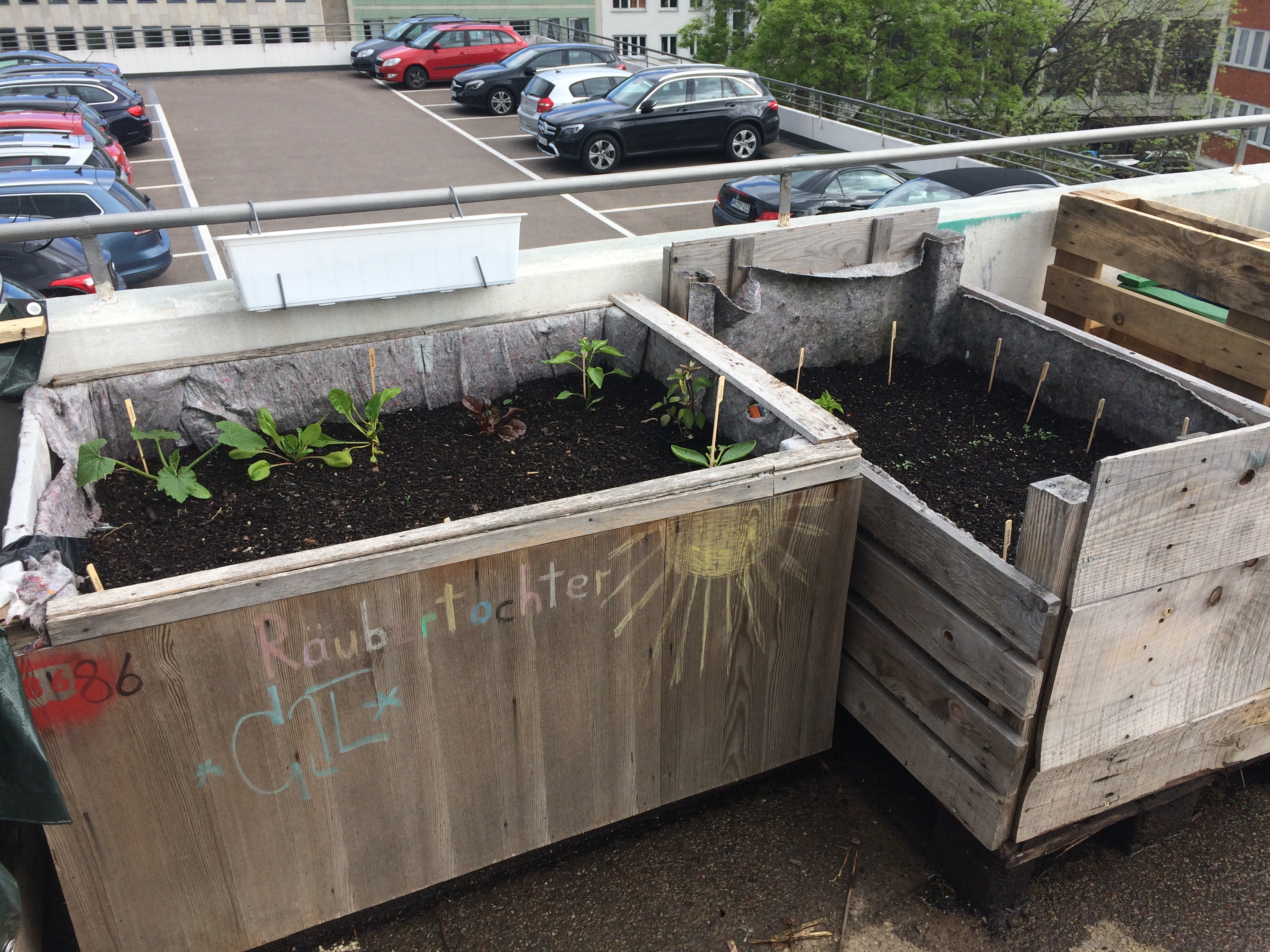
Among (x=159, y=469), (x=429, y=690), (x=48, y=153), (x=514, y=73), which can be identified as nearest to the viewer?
(x=429, y=690)

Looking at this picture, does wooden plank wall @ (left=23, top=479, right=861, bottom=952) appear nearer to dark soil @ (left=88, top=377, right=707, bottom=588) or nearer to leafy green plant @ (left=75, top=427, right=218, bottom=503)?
dark soil @ (left=88, top=377, right=707, bottom=588)

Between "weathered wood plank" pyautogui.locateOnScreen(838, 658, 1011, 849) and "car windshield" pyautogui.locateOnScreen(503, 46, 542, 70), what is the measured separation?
22379mm

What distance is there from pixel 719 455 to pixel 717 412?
13.0 inches

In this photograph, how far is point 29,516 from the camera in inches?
98.1

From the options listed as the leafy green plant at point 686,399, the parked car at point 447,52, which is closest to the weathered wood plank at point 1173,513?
the leafy green plant at point 686,399

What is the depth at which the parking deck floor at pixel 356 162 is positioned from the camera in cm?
1455

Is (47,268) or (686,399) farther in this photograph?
(47,268)

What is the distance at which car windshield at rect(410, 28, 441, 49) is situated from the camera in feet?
88.1

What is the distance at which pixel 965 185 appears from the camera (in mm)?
9773

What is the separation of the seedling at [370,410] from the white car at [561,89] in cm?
1640

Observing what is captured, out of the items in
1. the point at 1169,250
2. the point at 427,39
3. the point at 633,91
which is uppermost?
the point at 1169,250

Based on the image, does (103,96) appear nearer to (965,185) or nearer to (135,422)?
(965,185)

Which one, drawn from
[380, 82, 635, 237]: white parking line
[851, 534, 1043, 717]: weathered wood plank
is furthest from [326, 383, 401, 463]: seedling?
[380, 82, 635, 237]: white parking line

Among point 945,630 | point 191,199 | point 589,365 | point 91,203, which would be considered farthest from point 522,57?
point 945,630
